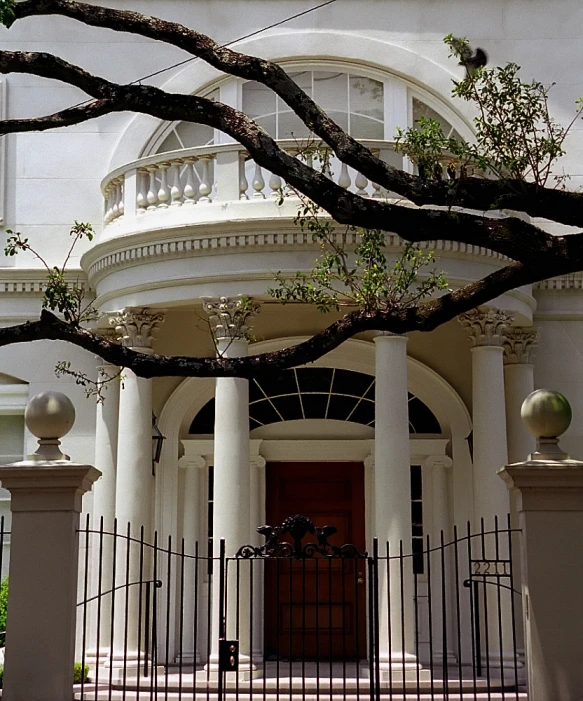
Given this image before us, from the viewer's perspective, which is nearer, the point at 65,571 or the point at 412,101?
the point at 65,571

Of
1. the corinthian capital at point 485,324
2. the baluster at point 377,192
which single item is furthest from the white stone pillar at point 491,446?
the baluster at point 377,192

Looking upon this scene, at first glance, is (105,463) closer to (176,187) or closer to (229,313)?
(229,313)

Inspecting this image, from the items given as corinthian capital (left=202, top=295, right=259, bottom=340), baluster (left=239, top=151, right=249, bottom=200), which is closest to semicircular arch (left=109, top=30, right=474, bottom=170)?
baluster (left=239, top=151, right=249, bottom=200)

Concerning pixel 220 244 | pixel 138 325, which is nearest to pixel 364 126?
pixel 220 244

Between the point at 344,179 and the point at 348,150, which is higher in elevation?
the point at 344,179

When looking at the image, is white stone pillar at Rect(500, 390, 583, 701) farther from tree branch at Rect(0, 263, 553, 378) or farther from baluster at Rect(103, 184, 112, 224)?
baluster at Rect(103, 184, 112, 224)

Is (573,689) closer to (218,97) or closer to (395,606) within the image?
(395,606)

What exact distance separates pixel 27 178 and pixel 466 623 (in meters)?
9.38

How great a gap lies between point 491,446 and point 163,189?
5.49m

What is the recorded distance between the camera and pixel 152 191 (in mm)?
15922

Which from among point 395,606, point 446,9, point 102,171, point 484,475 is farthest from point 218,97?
point 395,606

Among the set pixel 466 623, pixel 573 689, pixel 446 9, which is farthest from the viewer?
pixel 446 9

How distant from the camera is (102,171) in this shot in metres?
18.2

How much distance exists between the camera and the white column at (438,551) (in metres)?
17.2
